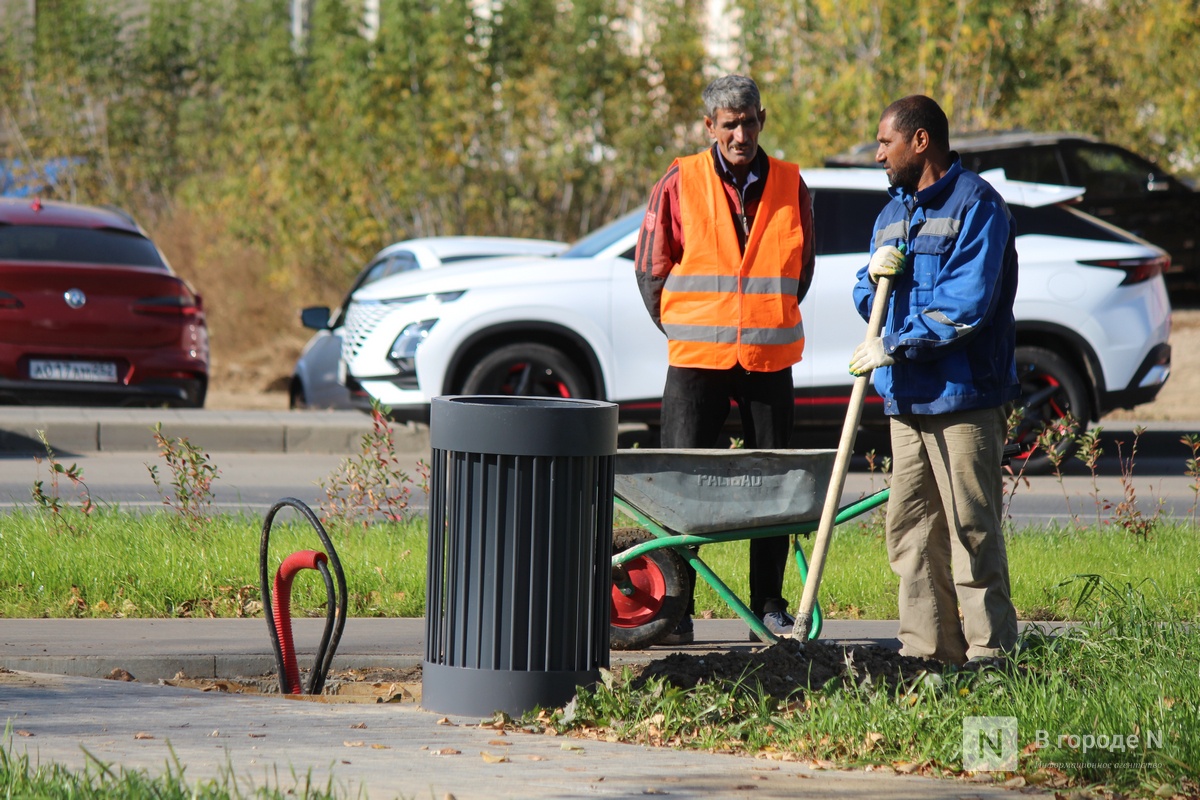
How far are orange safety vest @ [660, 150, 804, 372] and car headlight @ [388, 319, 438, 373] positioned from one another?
475 cm

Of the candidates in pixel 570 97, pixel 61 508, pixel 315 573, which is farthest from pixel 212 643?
pixel 570 97

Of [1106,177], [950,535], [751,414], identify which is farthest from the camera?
[1106,177]

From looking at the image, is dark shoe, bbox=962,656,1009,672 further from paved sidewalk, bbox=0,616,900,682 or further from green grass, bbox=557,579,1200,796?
paved sidewalk, bbox=0,616,900,682

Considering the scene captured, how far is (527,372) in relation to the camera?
1024 cm

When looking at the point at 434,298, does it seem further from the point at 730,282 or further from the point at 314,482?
the point at 730,282

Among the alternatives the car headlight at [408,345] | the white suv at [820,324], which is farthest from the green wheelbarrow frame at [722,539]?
the car headlight at [408,345]

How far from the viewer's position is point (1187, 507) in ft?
29.7

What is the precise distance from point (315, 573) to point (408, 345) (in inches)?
152

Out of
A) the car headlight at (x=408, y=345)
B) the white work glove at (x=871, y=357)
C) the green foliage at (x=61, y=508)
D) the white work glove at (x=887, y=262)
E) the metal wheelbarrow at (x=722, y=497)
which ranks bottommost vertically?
the green foliage at (x=61, y=508)

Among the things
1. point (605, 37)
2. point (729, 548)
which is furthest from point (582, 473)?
point (605, 37)

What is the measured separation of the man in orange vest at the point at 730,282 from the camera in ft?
18.7

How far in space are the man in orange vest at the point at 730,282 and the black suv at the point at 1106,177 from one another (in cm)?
845

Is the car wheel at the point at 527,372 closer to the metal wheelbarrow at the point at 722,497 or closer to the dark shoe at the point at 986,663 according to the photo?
the metal wheelbarrow at the point at 722,497
